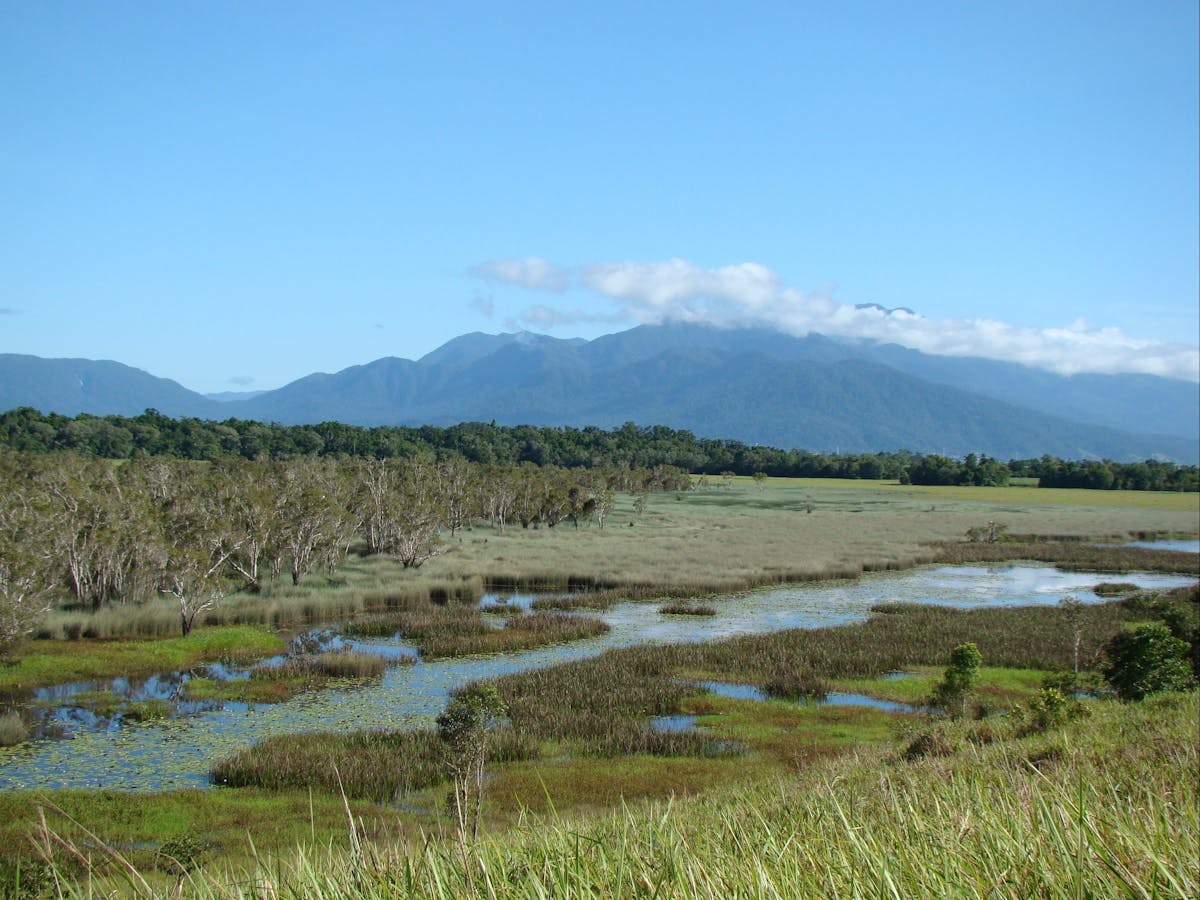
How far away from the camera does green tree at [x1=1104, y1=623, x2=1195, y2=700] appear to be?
1964 cm

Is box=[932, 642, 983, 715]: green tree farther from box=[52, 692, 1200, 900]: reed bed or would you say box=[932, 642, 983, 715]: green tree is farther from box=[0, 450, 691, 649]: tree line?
box=[0, 450, 691, 649]: tree line

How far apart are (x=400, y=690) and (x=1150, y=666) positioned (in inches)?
832

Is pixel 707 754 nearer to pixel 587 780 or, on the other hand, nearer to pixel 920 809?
pixel 587 780

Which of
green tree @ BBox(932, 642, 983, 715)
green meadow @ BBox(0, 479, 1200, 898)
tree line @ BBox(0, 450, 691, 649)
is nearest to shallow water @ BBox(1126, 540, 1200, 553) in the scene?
green meadow @ BBox(0, 479, 1200, 898)

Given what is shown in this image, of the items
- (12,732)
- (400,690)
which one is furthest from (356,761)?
(12,732)

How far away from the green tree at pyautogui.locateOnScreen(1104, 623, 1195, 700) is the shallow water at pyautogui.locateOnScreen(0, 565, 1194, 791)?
16627mm

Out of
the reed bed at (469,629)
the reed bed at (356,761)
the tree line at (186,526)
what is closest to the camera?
the reed bed at (356,761)

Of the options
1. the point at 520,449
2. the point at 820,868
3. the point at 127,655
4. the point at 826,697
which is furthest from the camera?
the point at 520,449

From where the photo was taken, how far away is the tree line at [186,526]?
3281cm

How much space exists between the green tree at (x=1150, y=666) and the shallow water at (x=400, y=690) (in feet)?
54.6

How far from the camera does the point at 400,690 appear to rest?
26703 millimetres

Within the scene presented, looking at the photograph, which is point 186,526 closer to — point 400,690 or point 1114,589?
point 400,690

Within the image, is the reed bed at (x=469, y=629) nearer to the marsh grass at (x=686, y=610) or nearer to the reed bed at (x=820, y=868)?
the marsh grass at (x=686, y=610)

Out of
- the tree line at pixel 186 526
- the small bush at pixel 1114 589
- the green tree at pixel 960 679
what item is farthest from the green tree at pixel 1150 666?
the tree line at pixel 186 526
